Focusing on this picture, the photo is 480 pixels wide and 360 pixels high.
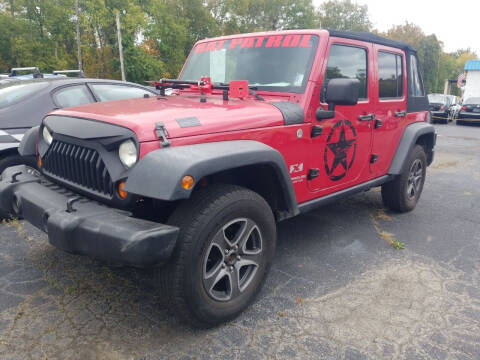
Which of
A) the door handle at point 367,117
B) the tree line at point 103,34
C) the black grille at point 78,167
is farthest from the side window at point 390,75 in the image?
the tree line at point 103,34

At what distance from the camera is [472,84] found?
2380cm

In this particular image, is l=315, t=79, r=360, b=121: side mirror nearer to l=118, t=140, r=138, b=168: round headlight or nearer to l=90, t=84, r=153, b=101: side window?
l=118, t=140, r=138, b=168: round headlight

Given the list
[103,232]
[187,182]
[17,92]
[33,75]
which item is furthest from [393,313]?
[33,75]

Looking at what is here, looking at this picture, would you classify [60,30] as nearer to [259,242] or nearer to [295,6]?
[295,6]

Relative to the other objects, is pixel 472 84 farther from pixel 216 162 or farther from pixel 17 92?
pixel 216 162

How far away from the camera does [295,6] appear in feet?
174

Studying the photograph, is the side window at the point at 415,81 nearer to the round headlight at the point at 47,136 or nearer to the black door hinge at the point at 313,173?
the black door hinge at the point at 313,173

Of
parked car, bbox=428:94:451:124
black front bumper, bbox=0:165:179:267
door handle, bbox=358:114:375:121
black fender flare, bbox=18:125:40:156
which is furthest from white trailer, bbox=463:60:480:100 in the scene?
black front bumper, bbox=0:165:179:267

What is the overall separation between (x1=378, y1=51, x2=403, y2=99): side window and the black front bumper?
293 cm

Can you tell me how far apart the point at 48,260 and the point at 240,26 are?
5015 cm

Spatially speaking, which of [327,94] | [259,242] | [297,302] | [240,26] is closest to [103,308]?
[259,242]

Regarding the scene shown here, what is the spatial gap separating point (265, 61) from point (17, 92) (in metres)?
2.96

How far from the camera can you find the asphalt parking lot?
236cm

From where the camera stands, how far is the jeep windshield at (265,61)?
126 inches
